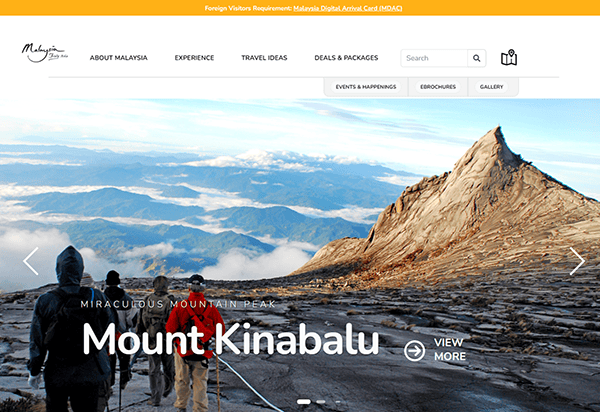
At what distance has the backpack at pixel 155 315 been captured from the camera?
6.19 m

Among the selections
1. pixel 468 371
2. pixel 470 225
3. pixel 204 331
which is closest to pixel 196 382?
pixel 204 331

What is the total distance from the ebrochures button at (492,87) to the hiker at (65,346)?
10168 millimetres

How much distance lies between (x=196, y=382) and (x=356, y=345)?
446cm

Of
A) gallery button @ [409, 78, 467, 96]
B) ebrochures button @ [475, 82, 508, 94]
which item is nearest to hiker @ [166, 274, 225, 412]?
gallery button @ [409, 78, 467, 96]

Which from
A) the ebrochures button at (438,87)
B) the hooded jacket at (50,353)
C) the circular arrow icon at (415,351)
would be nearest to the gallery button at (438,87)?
the ebrochures button at (438,87)

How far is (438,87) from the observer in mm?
10391

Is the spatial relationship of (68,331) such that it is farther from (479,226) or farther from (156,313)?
(479,226)

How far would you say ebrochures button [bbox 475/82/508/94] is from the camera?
406 inches

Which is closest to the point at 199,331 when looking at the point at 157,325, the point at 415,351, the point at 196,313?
the point at 196,313

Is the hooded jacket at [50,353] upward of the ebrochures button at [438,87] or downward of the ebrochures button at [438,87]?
Answer: downward

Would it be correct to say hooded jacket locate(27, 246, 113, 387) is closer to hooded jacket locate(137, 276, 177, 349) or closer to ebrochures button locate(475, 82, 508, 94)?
hooded jacket locate(137, 276, 177, 349)

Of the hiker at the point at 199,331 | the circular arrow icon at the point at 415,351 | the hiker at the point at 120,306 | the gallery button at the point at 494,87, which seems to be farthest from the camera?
the gallery button at the point at 494,87

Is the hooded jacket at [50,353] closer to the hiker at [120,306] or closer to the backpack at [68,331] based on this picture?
the backpack at [68,331]

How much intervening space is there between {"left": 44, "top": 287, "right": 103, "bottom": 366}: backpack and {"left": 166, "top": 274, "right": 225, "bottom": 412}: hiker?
1.59 m
